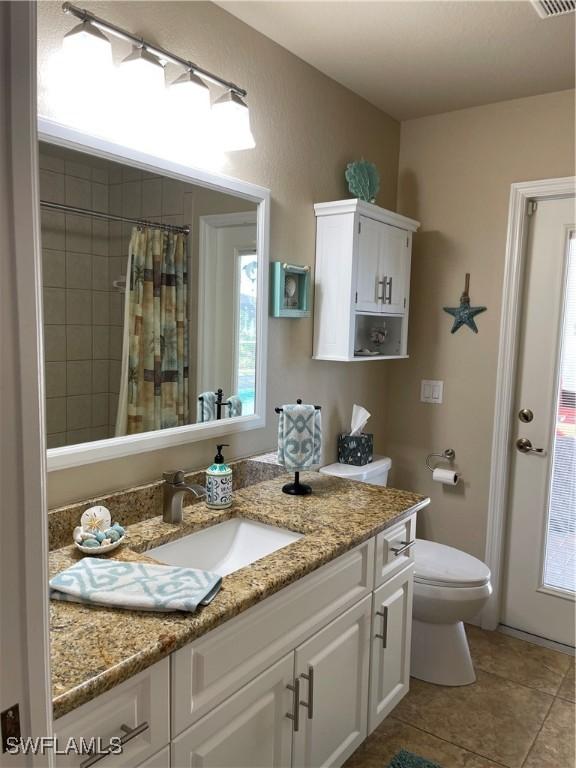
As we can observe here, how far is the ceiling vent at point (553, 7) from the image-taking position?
1.80 meters

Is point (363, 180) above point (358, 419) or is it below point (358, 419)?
above

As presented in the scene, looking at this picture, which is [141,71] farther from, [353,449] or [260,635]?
[353,449]

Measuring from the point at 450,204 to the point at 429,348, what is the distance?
0.73 metres

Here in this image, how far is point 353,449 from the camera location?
2.71 m

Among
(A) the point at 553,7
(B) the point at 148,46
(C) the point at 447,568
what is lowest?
(C) the point at 447,568

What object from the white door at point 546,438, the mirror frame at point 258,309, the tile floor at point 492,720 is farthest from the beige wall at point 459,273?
the mirror frame at point 258,309

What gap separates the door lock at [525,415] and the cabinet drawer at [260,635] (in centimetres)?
137

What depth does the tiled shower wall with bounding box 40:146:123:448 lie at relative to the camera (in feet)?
4.93

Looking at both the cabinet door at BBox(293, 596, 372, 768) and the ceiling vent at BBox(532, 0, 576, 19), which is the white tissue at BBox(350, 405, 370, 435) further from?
the ceiling vent at BBox(532, 0, 576, 19)

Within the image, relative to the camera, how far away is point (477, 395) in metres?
2.90

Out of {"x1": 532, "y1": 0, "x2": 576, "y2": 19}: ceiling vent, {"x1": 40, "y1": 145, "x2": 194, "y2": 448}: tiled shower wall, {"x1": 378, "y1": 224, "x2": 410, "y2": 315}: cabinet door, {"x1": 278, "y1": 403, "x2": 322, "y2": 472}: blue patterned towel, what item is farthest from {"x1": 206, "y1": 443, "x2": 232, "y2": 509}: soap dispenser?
{"x1": 532, "y1": 0, "x2": 576, "y2": 19}: ceiling vent

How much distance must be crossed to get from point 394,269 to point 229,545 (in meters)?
1.52

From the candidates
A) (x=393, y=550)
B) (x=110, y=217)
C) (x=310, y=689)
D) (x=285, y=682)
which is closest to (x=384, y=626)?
(x=393, y=550)

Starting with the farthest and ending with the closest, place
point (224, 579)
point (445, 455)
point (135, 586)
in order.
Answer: point (445, 455) < point (224, 579) < point (135, 586)
